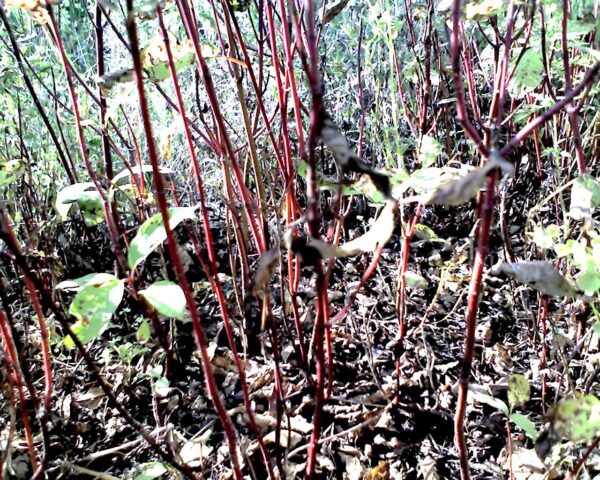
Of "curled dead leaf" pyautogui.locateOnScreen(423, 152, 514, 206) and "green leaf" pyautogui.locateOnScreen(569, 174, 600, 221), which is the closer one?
"curled dead leaf" pyautogui.locateOnScreen(423, 152, 514, 206)

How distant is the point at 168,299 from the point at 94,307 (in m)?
0.10

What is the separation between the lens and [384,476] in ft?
3.40

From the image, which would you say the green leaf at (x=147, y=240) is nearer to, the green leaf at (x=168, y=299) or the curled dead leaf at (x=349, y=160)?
the green leaf at (x=168, y=299)

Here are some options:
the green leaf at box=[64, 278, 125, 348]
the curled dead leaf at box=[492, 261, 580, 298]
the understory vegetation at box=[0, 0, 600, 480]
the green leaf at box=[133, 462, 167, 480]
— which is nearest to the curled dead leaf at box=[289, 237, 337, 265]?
the understory vegetation at box=[0, 0, 600, 480]

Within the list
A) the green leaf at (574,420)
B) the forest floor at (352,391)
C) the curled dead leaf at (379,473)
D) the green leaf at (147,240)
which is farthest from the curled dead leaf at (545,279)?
the curled dead leaf at (379,473)

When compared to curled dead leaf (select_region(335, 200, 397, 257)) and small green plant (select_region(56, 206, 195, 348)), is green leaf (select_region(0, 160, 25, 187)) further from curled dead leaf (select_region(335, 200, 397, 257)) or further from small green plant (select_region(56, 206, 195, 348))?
curled dead leaf (select_region(335, 200, 397, 257))

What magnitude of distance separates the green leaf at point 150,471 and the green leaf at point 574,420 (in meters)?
0.61

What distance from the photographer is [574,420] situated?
570mm

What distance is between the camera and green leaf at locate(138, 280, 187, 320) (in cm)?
69

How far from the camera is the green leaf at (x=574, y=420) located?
1.85 ft

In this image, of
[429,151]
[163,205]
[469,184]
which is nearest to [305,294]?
[429,151]

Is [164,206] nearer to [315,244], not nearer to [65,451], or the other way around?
[315,244]

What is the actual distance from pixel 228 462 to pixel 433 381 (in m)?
0.52

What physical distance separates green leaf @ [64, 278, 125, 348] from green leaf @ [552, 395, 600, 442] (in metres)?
0.55
